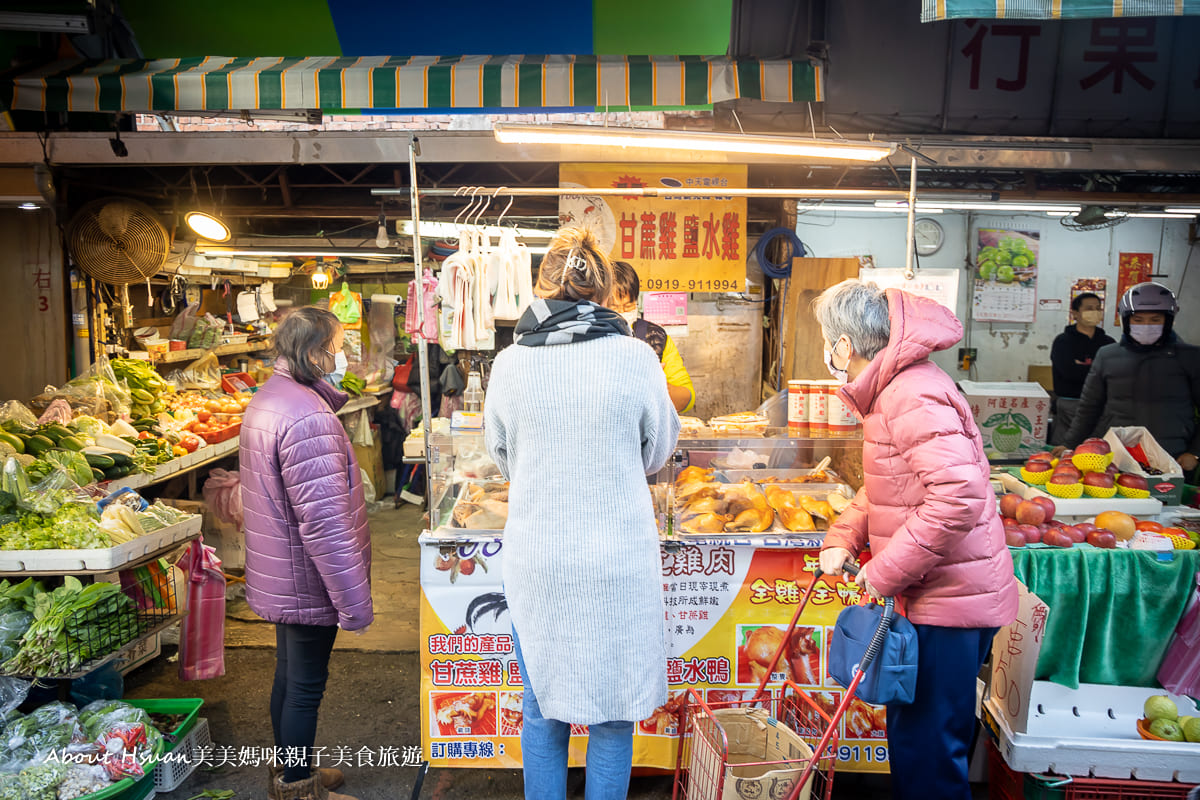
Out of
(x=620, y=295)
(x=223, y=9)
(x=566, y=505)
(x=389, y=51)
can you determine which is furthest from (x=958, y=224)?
(x=566, y=505)

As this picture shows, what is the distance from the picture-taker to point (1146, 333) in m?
5.22

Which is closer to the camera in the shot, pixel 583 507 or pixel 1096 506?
pixel 583 507

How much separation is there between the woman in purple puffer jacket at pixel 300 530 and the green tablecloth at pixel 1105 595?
296cm

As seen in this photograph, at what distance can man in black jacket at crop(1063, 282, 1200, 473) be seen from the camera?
17.1 ft

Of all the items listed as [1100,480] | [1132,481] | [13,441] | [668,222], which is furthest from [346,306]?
[1132,481]

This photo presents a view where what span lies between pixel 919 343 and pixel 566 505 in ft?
4.41

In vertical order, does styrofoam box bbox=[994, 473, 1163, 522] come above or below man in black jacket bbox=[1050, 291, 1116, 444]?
below

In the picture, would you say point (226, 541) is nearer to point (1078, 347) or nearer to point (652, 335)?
point (652, 335)

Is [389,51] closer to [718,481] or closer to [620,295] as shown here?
[620,295]

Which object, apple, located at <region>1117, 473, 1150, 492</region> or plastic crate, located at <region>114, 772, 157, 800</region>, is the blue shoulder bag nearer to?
apple, located at <region>1117, 473, 1150, 492</region>

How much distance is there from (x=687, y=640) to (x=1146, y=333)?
13.7 feet

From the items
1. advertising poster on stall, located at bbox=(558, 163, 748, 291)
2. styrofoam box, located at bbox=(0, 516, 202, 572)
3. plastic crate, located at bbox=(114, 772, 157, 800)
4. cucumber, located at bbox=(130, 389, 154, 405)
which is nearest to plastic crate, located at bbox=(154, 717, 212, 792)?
plastic crate, located at bbox=(114, 772, 157, 800)

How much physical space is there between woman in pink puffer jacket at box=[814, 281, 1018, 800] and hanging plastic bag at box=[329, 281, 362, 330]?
331 inches

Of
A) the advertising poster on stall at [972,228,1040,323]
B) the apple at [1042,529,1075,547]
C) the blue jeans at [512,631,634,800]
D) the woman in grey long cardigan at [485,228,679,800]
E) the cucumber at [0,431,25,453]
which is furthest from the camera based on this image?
the advertising poster on stall at [972,228,1040,323]
